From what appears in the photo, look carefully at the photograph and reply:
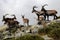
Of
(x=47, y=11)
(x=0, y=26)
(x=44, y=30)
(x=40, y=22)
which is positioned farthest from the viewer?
(x=0, y=26)

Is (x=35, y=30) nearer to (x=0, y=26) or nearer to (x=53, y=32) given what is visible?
(x=53, y=32)

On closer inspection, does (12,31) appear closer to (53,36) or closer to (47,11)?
(47,11)

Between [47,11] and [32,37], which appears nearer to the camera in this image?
[32,37]

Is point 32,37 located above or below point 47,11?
below

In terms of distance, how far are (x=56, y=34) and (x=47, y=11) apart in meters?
11.7

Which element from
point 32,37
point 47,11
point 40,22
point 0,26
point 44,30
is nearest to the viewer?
point 32,37

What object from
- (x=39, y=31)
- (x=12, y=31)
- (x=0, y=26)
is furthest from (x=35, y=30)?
(x=0, y=26)

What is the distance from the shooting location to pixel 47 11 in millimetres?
44469

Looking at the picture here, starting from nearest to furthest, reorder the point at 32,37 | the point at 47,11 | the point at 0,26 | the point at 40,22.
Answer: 1. the point at 32,37
2. the point at 40,22
3. the point at 47,11
4. the point at 0,26

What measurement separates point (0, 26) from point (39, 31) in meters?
12.3

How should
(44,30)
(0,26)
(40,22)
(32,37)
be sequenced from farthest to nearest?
1. (0,26)
2. (40,22)
3. (44,30)
4. (32,37)

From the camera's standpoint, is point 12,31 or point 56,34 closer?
point 56,34

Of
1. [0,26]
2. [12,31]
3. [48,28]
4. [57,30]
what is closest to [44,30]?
[48,28]

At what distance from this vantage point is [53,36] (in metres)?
33.3
